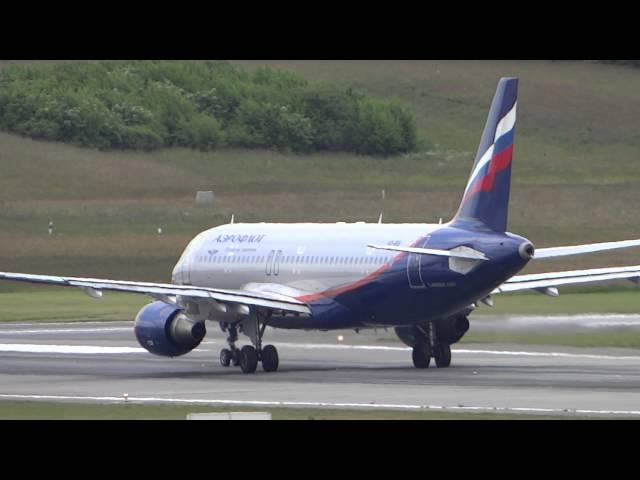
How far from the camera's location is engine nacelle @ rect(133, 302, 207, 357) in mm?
39406

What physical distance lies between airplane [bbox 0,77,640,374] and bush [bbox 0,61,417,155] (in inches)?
2336

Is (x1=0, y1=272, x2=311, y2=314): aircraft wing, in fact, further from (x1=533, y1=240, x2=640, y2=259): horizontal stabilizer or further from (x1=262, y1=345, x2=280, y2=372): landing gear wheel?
(x1=533, y1=240, x2=640, y2=259): horizontal stabilizer

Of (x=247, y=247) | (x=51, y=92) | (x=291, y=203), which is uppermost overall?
(x=51, y=92)

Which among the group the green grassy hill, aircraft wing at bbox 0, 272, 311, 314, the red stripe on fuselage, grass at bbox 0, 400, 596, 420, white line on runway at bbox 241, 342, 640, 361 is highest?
the green grassy hill

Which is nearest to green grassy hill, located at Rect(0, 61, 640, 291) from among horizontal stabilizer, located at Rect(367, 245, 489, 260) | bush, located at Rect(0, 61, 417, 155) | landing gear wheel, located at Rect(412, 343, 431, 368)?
bush, located at Rect(0, 61, 417, 155)

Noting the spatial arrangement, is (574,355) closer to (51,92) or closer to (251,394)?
(251,394)

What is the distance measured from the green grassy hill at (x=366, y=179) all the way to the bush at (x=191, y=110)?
6.59ft

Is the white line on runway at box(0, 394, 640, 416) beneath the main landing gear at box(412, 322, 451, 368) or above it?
beneath

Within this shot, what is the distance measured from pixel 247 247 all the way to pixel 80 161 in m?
55.0

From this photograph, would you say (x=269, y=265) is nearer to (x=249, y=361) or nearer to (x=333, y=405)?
(x=249, y=361)

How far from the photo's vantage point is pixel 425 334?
133 ft

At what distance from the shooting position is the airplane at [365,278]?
3694 centimetres

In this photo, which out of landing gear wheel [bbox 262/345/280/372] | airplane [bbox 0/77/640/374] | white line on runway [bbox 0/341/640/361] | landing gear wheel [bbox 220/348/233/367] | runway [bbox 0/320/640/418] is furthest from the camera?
white line on runway [bbox 0/341/640/361]
